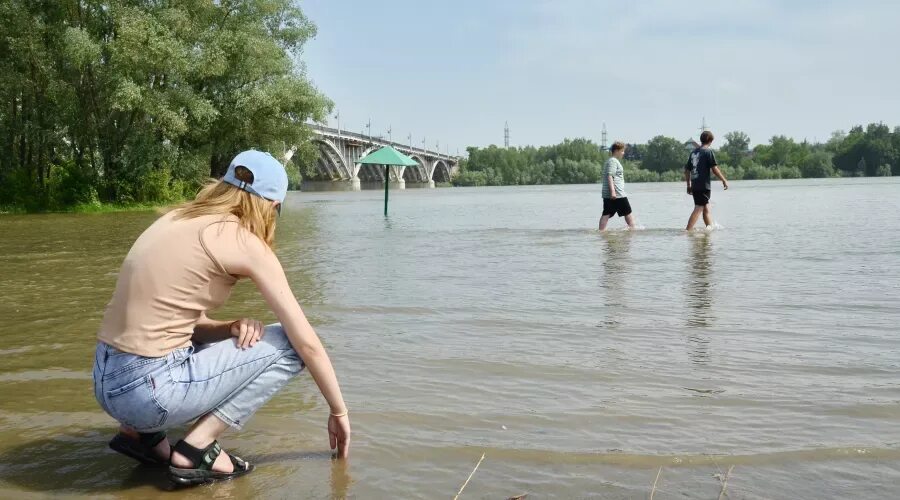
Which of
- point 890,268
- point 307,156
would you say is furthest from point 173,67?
point 890,268

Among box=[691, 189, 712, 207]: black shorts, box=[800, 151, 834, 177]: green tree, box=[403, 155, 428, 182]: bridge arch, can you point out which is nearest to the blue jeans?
box=[691, 189, 712, 207]: black shorts

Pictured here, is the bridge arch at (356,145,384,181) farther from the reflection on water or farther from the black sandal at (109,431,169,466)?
the black sandal at (109,431,169,466)

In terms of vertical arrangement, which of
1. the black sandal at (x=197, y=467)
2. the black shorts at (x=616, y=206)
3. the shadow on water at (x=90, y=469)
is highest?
the black shorts at (x=616, y=206)

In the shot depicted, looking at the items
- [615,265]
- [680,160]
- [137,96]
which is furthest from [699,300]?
[680,160]

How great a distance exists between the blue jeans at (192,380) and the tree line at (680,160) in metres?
110

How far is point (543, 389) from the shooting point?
378 centimetres

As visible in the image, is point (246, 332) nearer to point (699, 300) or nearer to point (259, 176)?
point (259, 176)

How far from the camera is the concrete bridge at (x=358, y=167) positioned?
236ft

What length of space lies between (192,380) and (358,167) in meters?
82.7

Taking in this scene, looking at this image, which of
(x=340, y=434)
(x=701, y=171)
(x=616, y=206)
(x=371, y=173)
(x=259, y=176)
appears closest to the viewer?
(x=259, y=176)

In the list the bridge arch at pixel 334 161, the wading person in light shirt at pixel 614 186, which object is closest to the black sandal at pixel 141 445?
the wading person in light shirt at pixel 614 186

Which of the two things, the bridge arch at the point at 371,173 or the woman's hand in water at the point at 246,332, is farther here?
the bridge arch at the point at 371,173

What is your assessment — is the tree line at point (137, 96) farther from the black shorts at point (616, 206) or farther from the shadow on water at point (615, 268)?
the shadow on water at point (615, 268)

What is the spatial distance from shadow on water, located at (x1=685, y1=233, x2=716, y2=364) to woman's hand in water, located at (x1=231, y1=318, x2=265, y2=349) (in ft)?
8.20
